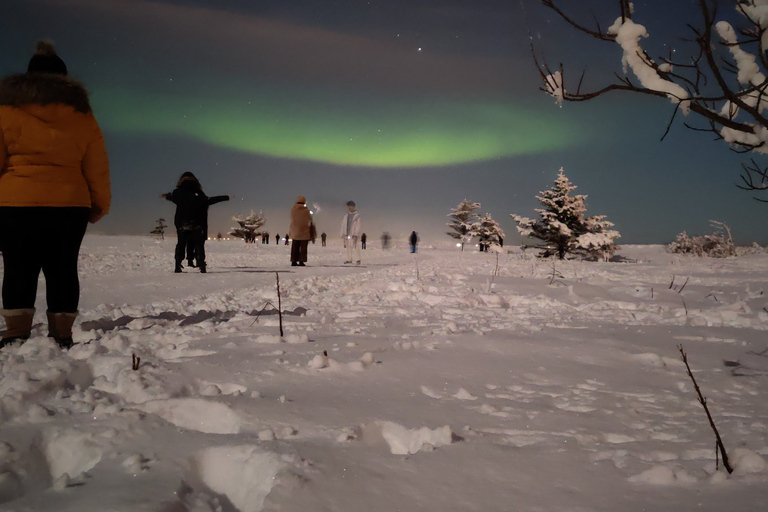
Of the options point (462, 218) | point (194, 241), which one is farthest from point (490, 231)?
point (194, 241)

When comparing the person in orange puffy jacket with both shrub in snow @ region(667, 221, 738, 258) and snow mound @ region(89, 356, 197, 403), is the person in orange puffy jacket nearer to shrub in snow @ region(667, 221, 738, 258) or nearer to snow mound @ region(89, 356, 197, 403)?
snow mound @ region(89, 356, 197, 403)

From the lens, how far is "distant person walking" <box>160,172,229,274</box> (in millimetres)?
9625

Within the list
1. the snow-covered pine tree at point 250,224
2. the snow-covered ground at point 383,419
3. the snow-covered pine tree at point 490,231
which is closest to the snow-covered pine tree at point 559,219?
the snow-covered pine tree at point 490,231

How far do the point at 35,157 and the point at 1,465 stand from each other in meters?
2.68

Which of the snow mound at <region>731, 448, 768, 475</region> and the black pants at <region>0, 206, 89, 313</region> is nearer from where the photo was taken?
the snow mound at <region>731, 448, 768, 475</region>

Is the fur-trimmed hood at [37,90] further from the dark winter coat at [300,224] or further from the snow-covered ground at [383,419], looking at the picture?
the dark winter coat at [300,224]

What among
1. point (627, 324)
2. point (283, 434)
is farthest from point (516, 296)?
point (283, 434)

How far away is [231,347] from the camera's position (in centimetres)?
305

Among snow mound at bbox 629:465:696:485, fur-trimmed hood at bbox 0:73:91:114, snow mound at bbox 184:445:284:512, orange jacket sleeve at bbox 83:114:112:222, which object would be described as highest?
fur-trimmed hood at bbox 0:73:91:114

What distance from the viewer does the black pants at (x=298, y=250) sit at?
13414 millimetres

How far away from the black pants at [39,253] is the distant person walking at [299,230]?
9.77m

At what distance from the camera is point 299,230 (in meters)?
13.2

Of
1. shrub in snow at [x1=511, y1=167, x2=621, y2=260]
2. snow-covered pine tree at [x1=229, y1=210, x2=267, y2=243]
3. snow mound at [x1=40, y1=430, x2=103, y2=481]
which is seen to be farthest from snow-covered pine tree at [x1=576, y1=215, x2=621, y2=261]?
snow-covered pine tree at [x1=229, y1=210, x2=267, y2=243]

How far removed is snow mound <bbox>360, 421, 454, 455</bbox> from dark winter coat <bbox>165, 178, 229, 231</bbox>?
8.84 m
